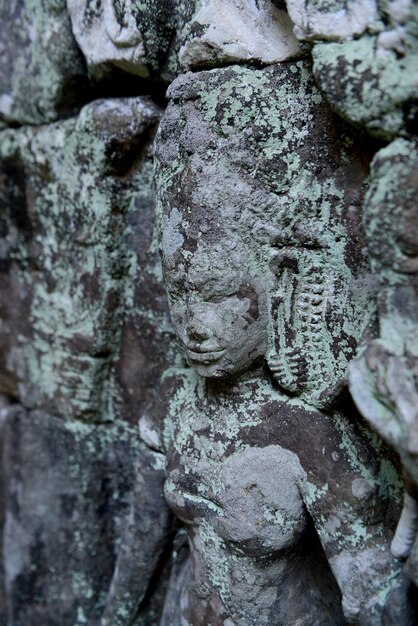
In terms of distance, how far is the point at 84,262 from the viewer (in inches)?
48.0

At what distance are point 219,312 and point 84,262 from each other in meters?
0.41

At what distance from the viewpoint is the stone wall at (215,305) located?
77 cm

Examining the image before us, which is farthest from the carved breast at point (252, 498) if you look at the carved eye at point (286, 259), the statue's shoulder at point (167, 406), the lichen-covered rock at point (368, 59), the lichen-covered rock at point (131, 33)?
the lichen-covered rock at point (131, 33)

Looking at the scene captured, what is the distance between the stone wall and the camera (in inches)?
30.2

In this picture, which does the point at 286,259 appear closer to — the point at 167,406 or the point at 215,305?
the point at 215,305

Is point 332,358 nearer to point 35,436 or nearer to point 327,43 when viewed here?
point 327,43

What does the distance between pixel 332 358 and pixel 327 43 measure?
395 mm

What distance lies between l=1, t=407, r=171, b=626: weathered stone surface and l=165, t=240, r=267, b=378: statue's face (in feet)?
1.32

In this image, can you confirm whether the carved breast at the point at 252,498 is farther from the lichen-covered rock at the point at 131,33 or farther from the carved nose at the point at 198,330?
the lichen-covered rock at the point at 131,33

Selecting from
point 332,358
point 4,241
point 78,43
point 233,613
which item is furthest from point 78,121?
point 233,613

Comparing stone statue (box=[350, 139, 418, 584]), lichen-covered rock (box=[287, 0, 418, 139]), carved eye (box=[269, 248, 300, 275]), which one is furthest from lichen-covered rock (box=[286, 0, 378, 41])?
carved eye (box=[269, 248, 300, 275])

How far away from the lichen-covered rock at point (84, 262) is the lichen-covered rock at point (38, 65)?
4cm

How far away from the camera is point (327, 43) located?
77 cm

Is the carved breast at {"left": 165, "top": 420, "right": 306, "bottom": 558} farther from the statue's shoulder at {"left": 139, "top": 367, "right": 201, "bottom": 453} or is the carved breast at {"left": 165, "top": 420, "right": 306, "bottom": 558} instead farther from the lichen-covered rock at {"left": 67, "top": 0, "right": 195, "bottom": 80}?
the lichen-covered rock at {"left": 67, "top": 0, "right": 195, "bottom": 80}
